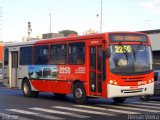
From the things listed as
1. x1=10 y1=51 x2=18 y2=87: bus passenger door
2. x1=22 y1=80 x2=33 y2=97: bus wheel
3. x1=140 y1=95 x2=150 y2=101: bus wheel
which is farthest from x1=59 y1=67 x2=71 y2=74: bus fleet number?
x1=10 y1=51 x2=18 y2=87: bus passenger door

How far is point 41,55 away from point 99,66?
5.13 m

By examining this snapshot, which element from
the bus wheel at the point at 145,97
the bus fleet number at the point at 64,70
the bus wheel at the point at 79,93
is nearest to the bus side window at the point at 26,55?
the bus fleet number at the point at 64,70

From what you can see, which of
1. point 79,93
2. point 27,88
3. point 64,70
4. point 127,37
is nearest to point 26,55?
point 27,88

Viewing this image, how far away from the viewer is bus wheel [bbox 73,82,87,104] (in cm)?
1884

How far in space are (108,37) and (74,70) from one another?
104 inches

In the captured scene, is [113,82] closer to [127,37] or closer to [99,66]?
[99,66]

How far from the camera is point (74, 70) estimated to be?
1953cm

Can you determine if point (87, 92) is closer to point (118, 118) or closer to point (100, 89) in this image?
point (100, 89)

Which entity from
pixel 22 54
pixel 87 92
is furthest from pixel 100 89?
pixel 22 54

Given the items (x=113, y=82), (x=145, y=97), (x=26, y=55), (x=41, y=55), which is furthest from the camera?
(x=26, y=55)

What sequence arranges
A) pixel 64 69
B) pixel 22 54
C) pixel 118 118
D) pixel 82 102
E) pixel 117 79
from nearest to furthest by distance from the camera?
pixel 118 118 → pixel 117 79 → pixel 82 102 → pixel 64 69 → pixel 22 54

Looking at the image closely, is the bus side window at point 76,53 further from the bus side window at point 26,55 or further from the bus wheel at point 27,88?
the bus wheel at point 27,88

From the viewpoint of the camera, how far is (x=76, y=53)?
19.5 metres

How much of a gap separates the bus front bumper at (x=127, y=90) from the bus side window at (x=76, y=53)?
7.28 ft
